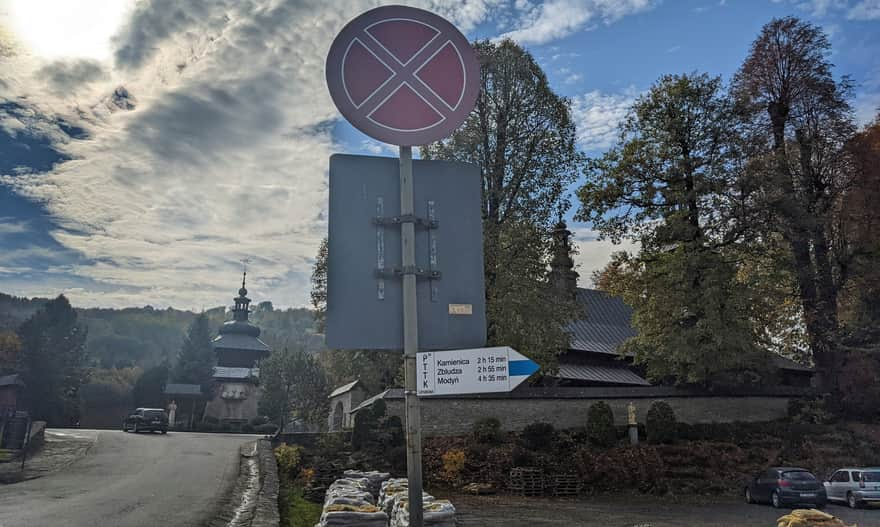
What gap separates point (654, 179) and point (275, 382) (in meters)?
44.5

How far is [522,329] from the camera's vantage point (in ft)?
76.4

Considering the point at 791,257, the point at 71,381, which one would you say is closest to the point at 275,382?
the point at 71,381

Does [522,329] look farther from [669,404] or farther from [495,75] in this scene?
[495,75]

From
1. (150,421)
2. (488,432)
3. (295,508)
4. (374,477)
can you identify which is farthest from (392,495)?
(150,421)

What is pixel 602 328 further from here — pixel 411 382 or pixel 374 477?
pixel 411 382

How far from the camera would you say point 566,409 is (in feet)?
84.1

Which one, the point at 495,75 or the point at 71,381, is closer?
the point at 495,75

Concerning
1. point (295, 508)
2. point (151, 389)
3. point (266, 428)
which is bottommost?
point (295, 508)

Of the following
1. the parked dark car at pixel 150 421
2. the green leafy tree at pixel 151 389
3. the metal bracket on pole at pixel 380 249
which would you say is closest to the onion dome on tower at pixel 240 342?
the green leafy tree at pixel 151 389

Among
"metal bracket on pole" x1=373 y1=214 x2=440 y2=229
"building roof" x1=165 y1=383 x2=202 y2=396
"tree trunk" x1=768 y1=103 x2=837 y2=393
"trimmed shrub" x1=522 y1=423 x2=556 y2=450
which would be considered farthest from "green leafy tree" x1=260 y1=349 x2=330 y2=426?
"metal bracket on pole" x1=373 y1=214 x2=440 y2=229

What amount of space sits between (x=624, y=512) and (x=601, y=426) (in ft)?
21.0

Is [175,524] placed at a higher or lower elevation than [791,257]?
lower

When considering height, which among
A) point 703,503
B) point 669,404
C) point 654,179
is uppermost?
point 654,179

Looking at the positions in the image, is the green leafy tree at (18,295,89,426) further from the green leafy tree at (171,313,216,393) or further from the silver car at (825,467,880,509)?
the silver car at (825,467,880,509)
